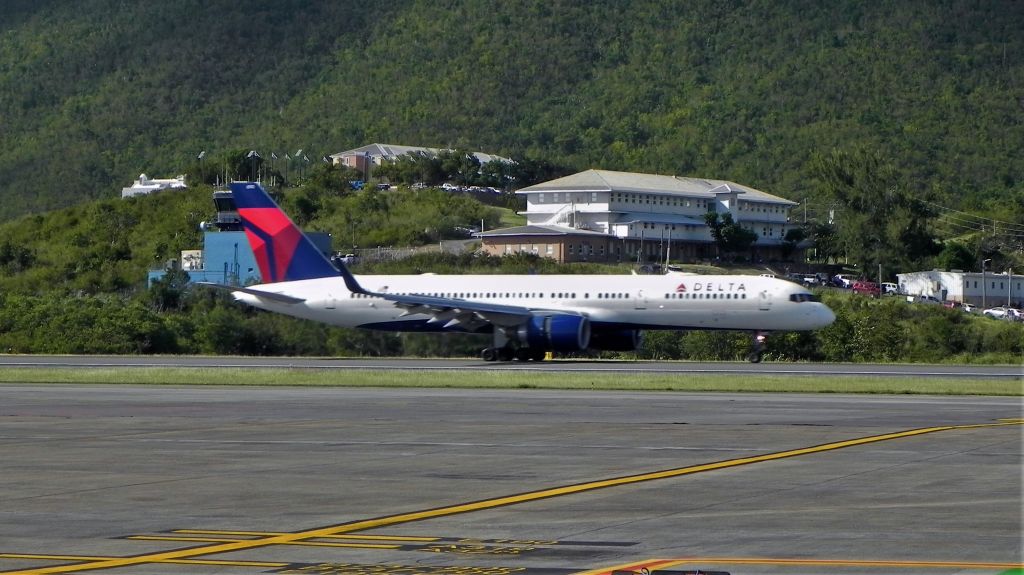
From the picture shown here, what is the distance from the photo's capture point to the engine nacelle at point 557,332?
4956 cm

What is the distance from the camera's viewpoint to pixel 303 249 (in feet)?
184

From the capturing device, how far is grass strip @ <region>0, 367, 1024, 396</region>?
34500 millimetres

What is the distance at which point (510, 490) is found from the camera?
15852 mm

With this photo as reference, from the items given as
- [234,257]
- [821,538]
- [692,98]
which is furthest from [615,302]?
[692,98]

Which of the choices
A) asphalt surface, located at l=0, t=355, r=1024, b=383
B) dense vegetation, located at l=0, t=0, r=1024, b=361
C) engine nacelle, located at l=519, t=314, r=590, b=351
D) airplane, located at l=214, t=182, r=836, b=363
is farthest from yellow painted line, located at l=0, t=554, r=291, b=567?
dense vegetation, located at l=0, t=0, r=1024, b=361

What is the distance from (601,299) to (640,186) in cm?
6860

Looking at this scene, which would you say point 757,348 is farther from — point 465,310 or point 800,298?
point 465,310

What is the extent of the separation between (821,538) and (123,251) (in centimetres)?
11130

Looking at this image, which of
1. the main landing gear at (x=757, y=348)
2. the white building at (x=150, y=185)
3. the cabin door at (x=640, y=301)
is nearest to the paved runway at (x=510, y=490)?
the main landing gear at (x=757, y=348)

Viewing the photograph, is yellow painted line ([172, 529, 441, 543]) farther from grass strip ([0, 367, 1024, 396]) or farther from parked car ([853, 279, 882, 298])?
parked car ([853, 279, 882, 298])

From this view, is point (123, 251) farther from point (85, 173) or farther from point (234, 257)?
point (85, 173)

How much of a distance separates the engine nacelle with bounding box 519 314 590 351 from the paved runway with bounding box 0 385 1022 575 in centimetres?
2151

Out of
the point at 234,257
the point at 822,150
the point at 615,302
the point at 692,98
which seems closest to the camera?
the point at 615,302

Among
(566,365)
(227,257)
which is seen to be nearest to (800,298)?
(566,365)
